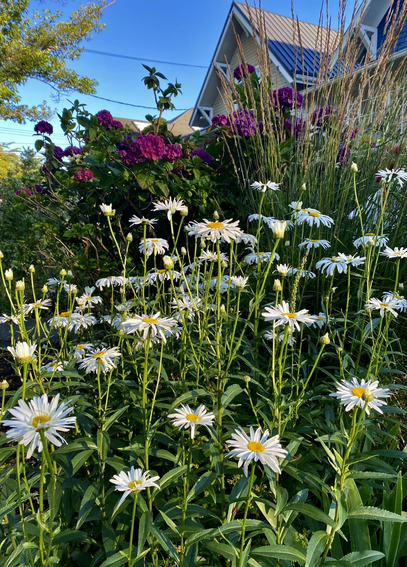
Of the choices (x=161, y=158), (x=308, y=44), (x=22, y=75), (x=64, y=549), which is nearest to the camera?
(x=64, y=549)

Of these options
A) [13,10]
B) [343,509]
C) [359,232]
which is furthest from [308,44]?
[343,509]

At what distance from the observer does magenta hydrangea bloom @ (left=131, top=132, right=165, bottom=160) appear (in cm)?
239

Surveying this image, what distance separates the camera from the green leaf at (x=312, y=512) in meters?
0.82

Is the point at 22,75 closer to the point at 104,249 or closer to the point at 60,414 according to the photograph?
the point at 104,249

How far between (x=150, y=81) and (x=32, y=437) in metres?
2.62

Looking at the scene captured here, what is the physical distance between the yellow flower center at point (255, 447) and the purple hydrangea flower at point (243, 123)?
7.64 ft

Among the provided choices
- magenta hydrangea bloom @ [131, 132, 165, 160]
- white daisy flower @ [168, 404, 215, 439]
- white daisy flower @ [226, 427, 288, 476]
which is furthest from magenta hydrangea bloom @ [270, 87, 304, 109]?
white daisy flower @ [226, 427, 288, 476]

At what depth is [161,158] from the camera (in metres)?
2.53

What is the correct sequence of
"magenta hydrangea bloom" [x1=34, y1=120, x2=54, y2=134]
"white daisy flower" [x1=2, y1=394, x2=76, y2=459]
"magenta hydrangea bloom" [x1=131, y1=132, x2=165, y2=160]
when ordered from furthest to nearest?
1. "magenta hydrangea bloom" [x1=34, y1=120, x2=54, y2=134]
2. "magenta hydrangea bloom" [x1=131, y1=132, x2=165, y2=160]
3. "white daisy flower" [x1=2, y1=394, x2=76, y2=459]

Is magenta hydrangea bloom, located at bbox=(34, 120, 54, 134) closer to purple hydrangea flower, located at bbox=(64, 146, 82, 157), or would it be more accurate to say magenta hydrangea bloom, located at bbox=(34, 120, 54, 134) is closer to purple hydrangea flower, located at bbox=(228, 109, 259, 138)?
purple hydrangea flower, located at bbox=(64, 146, 82, 157)

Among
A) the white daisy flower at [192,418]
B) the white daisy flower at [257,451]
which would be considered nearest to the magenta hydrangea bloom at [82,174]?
the white daisy flower at [192,418]

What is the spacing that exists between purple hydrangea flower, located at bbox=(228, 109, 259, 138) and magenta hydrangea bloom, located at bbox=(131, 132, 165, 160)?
572 mm

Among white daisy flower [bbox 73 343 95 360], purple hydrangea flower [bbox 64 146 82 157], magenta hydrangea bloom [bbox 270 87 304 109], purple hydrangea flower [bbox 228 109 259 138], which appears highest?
magenta hydrangea bloom [bbox 270 87 304 109]

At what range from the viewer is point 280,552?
827 millimetres
